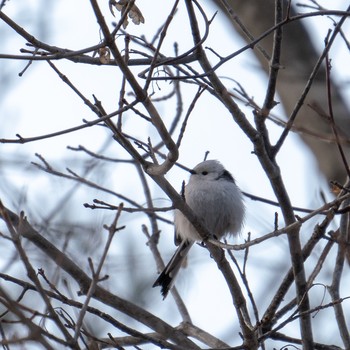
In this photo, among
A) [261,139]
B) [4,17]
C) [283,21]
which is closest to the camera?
[4,17]

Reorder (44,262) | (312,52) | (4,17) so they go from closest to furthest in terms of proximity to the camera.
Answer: (4,17) < (44,262) < (312,52)

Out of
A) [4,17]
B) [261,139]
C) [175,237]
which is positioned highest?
[175,237]

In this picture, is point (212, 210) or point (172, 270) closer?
point (172, 270)

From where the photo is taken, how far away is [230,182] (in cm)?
534

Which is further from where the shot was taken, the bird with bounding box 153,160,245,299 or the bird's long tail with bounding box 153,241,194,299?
the bird with bounding box 153,160,245,299

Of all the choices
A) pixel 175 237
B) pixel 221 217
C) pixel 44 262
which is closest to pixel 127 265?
pixel 175 237

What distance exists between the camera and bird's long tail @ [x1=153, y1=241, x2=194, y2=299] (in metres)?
4.46

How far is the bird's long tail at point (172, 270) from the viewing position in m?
4.46

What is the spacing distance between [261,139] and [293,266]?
0.61 metres

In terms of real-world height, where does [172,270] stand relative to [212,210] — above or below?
below

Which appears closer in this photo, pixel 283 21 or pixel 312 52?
pixel 283 21

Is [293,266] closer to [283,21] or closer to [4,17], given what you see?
[283,21]

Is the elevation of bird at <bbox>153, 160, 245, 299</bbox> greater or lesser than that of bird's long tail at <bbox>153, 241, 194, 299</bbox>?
greater

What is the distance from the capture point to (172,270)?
183 inches
